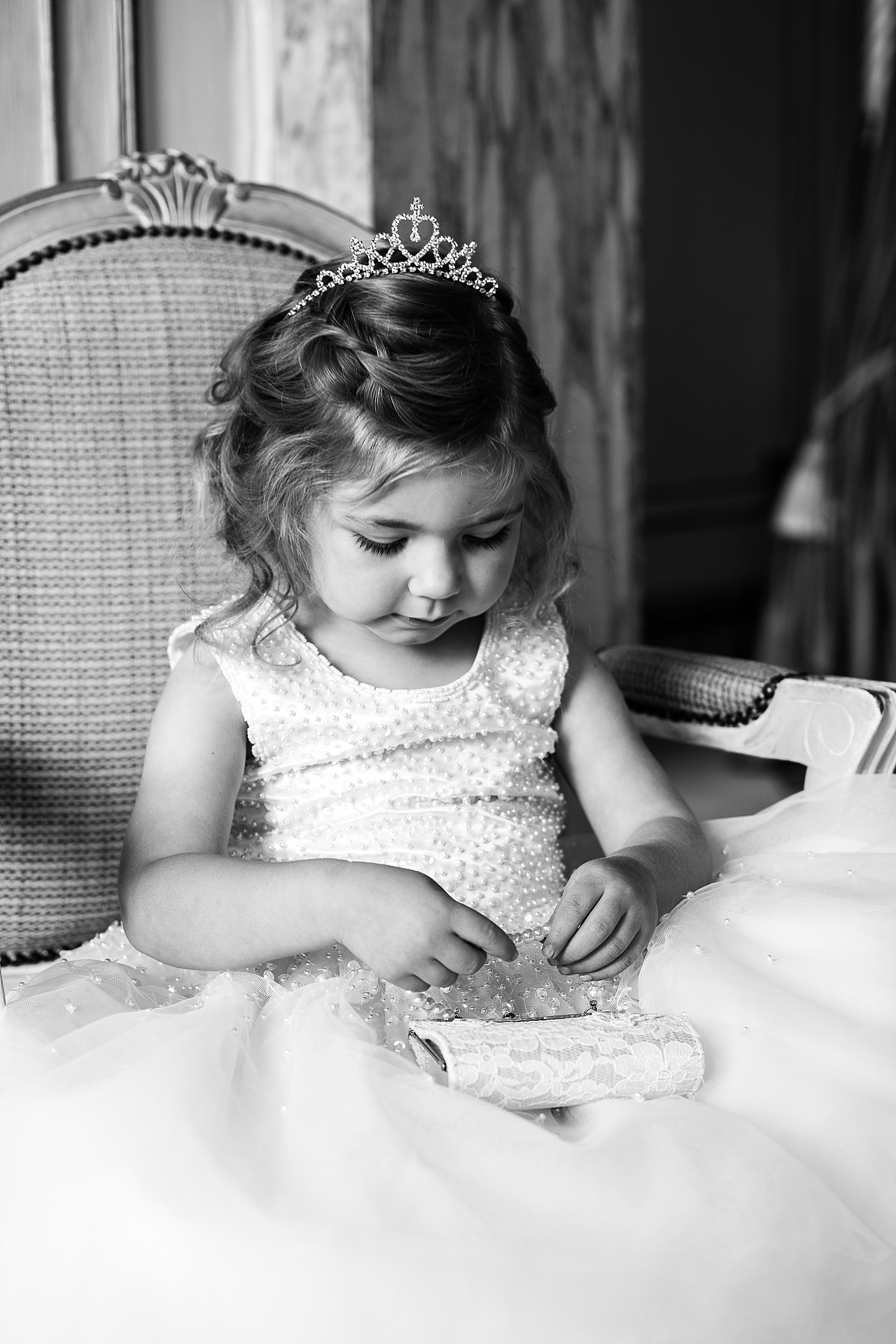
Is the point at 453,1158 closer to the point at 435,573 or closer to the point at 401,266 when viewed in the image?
the point at 435,573

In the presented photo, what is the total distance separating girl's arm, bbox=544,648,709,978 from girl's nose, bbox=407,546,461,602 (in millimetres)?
253

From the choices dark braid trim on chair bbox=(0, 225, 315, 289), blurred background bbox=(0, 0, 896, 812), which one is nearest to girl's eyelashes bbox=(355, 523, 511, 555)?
blurred background bbox=(0, 0, 896, 812)

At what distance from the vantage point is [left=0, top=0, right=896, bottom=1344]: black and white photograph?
743 mm

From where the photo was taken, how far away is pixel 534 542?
1.36 metres

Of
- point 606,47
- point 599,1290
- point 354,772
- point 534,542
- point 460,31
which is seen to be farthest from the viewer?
point 606,47

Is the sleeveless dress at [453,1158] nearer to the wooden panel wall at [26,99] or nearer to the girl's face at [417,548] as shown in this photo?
the girl's face at [417,548]

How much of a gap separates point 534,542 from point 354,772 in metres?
0.31

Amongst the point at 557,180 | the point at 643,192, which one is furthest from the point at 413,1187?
the point at 643,192

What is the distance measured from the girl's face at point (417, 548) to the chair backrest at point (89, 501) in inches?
12.2

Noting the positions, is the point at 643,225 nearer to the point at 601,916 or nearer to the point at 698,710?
the point at 698,710

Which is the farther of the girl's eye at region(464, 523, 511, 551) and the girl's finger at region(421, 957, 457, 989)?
the girl's eye at region(464, 523, 511, 551)

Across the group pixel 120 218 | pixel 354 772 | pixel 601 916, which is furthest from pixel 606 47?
pixel 601 916

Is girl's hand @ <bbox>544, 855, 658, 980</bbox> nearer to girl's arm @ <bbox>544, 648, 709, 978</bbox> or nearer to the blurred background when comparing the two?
girl's arm @ <bbox>544, 648, 709, 978</bbox>

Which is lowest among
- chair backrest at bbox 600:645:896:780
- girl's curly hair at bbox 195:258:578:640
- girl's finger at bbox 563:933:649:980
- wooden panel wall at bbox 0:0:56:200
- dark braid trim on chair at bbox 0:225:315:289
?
girl's finger at bbox 563:933:649:980
